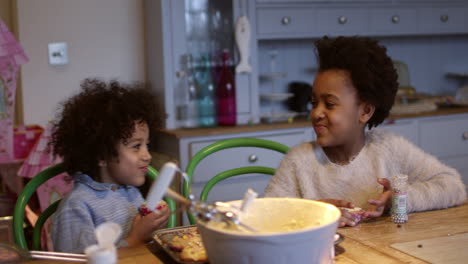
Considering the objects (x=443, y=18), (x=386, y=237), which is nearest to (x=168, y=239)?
(x=386, y=237)

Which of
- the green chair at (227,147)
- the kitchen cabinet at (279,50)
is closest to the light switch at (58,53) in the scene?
the kitchen cabinet at (279,50)

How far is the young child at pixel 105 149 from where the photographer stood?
4.62ft

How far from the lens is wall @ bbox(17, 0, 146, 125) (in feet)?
9.01

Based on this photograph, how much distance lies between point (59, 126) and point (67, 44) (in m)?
1.45

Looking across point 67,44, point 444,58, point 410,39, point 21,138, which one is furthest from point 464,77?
point 21,138

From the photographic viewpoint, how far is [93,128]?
1430 millimetres

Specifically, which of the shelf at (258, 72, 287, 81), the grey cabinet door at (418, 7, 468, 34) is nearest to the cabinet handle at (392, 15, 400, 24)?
the grey cabinet door at (418, 7, 468, 34)

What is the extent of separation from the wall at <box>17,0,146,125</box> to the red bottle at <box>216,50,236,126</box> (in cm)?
44

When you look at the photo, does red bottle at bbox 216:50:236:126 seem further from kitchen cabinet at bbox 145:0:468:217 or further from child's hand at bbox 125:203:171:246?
child's hand at bbox 125:203:171:246

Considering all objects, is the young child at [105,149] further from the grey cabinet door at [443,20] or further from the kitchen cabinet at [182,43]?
the grey cabinet door at [443,20]

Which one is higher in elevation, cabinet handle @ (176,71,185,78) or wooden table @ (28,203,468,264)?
cabinet handle @ (176,71,185,78)

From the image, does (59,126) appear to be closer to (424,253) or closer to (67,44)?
(424,253)

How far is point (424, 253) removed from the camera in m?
0.99

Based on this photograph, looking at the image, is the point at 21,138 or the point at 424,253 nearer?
the point at 424,253
